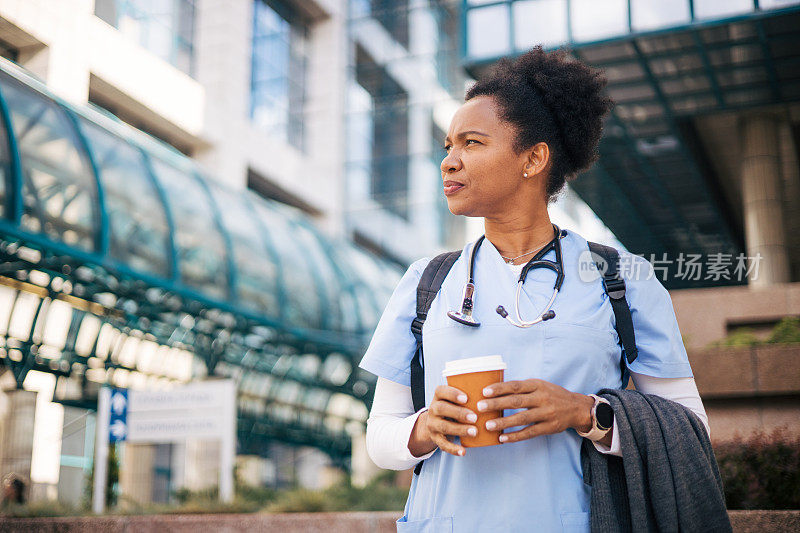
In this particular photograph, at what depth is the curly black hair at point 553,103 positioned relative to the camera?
8.33 feet

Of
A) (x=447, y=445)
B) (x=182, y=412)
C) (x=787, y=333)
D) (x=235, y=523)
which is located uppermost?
(x=787, y=333)

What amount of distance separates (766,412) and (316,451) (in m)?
26.2

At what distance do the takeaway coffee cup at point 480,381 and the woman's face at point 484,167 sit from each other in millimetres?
640

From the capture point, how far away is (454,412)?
195 centimetres

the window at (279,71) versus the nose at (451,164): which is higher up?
the window at (279,71)

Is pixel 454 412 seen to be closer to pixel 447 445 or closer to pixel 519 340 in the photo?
pixel 447 445

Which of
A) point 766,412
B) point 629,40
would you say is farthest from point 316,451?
point 766,412

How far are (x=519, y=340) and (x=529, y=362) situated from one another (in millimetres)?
63

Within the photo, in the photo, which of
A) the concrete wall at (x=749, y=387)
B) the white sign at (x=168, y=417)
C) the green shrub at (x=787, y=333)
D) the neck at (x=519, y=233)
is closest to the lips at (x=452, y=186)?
the neck at (x=519, y=233)

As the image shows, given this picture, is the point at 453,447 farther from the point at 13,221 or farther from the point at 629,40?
the point at 629,40

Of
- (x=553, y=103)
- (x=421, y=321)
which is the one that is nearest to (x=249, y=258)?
(x=553, y=103)

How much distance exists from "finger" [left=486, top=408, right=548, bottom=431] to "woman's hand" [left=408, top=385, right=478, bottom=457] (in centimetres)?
4

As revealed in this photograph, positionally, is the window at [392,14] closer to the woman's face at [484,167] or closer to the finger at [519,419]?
the woman's face at [484,167]

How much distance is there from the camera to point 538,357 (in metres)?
2.18
